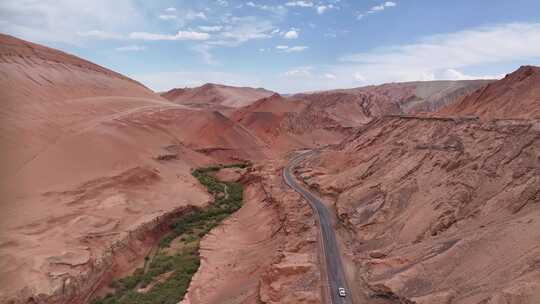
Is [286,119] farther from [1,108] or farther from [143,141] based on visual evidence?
[1,108]

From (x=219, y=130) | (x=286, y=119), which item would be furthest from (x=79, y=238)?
(x=286, y=119)

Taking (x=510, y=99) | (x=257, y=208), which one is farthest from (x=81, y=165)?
(x=510, y=99)

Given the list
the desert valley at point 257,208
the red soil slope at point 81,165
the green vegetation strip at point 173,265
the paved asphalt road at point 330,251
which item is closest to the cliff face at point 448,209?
the desert valley at point 257,208

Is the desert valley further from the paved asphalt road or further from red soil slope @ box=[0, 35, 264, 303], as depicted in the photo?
the paved asphalt road

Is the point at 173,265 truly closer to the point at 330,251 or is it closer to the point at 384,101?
the point at 330,251

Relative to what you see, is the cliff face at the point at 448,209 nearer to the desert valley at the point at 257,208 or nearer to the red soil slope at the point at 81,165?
the desert valley at the point at 257,208
